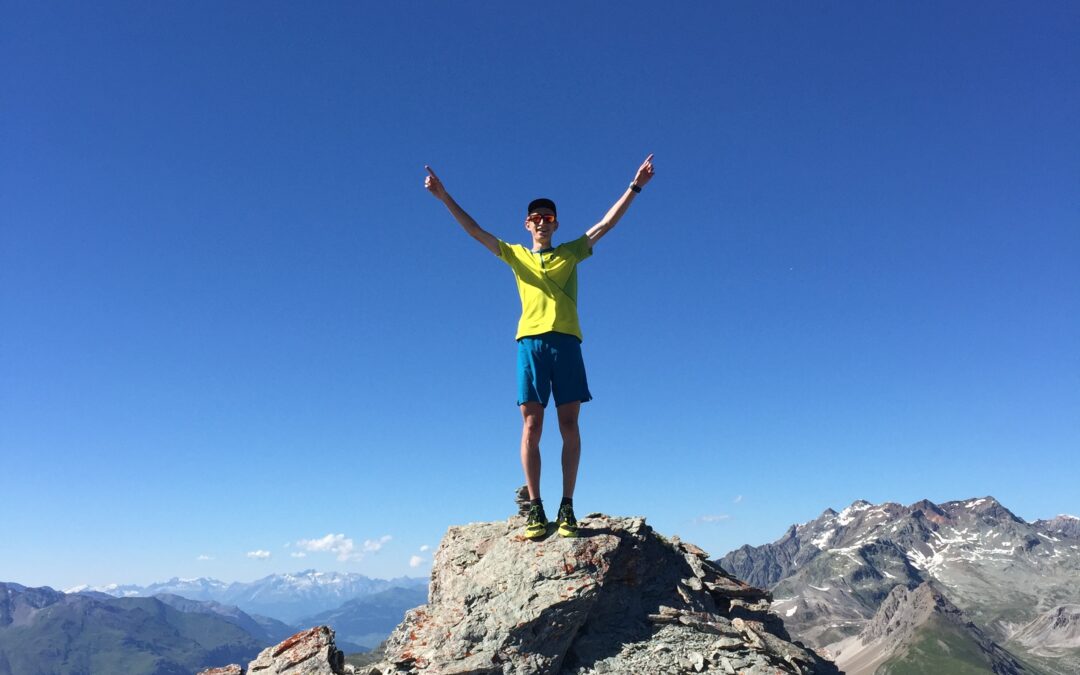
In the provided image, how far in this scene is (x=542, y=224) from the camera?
43.2 ft

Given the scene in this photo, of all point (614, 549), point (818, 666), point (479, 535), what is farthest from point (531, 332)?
point (818, 666)

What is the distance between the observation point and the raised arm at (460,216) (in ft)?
41.2

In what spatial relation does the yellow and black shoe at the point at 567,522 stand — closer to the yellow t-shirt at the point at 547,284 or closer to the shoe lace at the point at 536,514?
the shoe lace at the point at 536,514

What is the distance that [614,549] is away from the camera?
12312 mm

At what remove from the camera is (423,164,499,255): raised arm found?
12562 mm

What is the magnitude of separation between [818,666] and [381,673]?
8613mm

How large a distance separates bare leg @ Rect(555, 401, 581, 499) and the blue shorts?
17 centimetres

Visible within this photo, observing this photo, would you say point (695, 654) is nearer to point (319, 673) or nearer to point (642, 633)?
point (642, 633)

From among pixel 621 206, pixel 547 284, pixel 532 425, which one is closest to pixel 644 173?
pixel 621 206

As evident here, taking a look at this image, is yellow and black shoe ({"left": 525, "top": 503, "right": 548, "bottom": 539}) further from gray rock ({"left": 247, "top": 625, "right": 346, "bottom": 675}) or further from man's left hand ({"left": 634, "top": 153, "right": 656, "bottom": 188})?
man's left hand ({"left": 634, "top": 153, "right": 656, "bottom": 188})

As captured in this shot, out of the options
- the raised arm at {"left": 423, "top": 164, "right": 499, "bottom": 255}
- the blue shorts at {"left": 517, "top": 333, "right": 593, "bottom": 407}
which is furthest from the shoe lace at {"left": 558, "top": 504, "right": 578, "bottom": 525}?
the raised arm at {"left": 423, "top": 164, "right": 499, "bottom": 255}

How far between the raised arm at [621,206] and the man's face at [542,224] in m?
0.85

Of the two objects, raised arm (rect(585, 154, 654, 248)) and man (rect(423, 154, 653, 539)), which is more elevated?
raised arm (rect(585, 154, 654, 248))

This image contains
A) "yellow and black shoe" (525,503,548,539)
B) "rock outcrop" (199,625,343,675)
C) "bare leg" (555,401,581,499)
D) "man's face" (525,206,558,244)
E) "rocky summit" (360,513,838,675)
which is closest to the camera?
"rocky summit" (360,513,838,675)
